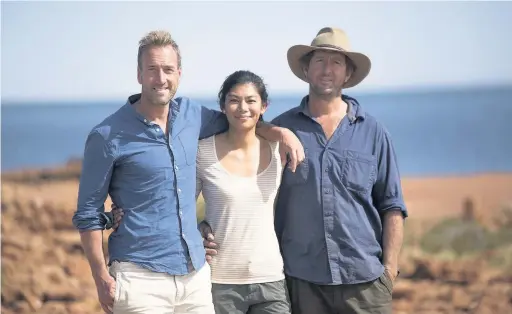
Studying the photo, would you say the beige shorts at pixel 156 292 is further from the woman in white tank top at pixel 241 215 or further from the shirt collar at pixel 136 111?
the shirt collar at pixel 136 111

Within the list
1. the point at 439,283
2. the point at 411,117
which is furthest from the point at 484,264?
the point at 411,117

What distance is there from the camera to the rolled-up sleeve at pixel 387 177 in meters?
3.78

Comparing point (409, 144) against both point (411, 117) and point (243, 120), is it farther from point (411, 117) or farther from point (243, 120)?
point (243, 120)

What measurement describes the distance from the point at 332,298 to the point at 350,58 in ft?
3.24

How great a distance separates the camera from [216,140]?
363 cm

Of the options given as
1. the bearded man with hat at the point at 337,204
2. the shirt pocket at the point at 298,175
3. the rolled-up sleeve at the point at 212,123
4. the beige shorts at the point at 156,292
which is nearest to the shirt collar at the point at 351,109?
the bearded man with hat at the point at 337,204

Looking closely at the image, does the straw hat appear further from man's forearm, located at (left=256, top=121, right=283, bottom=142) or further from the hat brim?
man's forearm, located at (left=256, top=121, right=283, bottom=142)

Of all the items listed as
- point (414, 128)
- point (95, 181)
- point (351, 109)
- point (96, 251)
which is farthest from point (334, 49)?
point (414, 128)

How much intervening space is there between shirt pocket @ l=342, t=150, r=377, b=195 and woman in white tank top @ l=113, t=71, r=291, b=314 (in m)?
0.30

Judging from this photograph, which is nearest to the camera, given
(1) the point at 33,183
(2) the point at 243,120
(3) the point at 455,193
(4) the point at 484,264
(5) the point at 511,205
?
(2) the point at 243,120

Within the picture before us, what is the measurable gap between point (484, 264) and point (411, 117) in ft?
110

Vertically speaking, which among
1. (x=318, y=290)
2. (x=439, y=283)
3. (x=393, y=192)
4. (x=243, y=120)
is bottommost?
(x=439, y=283)

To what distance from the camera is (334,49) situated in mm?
3760

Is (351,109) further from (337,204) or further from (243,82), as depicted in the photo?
(243,82)
